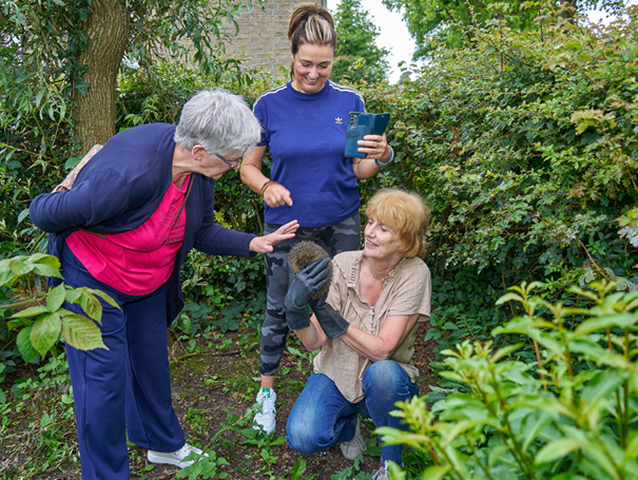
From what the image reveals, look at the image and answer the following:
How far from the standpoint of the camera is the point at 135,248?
176 cm

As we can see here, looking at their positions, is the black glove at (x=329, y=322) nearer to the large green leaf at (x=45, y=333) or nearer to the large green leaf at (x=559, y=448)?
the large green leaf at (x=45, y=333)

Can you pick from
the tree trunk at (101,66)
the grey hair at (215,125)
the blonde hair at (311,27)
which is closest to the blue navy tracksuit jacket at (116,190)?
the grey hair at (215,125)

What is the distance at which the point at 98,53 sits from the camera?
2.90 metres

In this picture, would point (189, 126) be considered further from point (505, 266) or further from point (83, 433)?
point (505, 266)

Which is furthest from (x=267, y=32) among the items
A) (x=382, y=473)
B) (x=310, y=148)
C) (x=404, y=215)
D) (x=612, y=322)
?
(x=612, y=322)

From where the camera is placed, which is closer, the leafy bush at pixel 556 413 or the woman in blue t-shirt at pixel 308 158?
the leafy bush at pixel 556 413

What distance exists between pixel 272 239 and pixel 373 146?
27.3 inches

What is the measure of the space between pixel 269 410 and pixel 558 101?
2224 mm

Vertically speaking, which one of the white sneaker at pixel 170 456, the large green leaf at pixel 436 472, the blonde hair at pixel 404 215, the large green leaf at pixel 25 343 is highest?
the blonde hair at pixel 404 215

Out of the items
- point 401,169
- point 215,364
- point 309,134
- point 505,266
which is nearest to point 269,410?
point 215,364

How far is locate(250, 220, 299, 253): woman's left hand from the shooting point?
209 centimetres

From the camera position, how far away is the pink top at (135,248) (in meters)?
1.73

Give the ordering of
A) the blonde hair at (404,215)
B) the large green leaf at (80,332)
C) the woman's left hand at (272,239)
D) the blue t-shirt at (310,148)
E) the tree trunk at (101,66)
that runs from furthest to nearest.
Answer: the tree trunk at (101,66), the blue t-shirt at (310,148), the woman's left hand at (272,239), the blonde hair at (404,215), the large green leaf at (80,332)

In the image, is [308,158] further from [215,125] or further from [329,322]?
[329,322]
